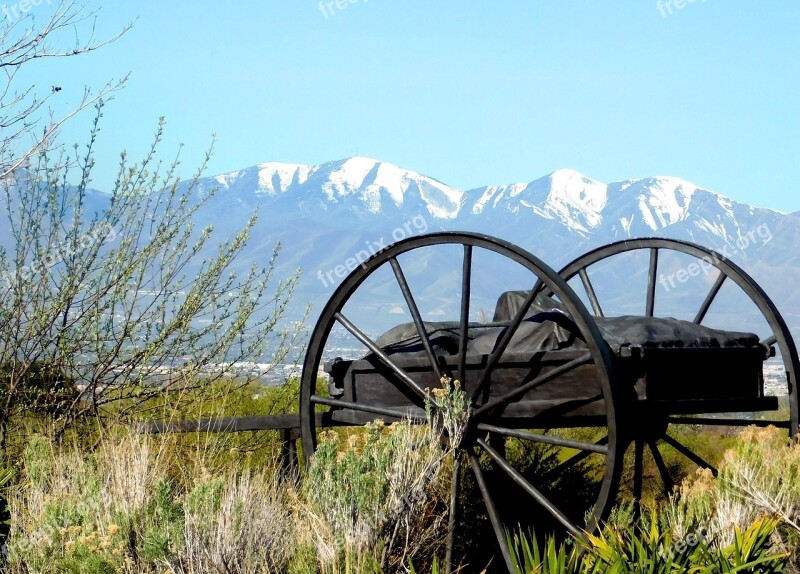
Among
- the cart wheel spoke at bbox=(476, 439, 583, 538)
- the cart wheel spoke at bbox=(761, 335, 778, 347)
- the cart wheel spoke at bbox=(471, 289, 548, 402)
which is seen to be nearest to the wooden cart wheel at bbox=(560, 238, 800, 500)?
the cart wheel spoke at bbox=(761, 335, 778, 347)

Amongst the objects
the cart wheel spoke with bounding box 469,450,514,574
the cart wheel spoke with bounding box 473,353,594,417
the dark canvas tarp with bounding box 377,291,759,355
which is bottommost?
the cart wheel spoke with bounding box 469,450,514,574

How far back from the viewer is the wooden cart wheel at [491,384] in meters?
5.09

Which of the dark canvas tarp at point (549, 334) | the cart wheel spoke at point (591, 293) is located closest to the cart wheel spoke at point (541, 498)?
the dark canvas tarp at point (549, 334)

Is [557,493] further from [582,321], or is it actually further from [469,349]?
[582,321]

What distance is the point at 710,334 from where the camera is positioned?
5.98 m

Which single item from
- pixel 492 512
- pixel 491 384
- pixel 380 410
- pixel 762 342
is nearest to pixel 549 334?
pixel 491 384

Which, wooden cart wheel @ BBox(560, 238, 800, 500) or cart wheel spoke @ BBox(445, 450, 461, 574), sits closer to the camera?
cart wheel spoke @ BBox(445, 450, 461, 574)

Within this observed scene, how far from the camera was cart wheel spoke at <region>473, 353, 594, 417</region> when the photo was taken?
523 cm

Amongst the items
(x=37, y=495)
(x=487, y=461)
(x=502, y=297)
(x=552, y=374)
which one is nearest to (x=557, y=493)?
(x=487, y=461)

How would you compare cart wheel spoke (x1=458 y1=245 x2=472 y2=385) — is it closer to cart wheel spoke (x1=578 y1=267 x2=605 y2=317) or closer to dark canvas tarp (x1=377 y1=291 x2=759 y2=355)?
dark canvas tarp (x1=377 y1=291 x2=759 y2=355)

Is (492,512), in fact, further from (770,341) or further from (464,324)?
(770,341)

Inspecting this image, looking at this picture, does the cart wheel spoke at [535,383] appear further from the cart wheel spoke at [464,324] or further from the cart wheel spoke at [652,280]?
the cart wheel spoke at [652,280]

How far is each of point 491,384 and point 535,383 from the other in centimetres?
41

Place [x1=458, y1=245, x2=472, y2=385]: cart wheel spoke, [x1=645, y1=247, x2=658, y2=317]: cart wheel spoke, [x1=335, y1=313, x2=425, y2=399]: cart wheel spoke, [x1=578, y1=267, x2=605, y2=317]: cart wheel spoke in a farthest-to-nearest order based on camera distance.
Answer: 1. [x1=578, y1=267, x2=605, y2=317]: cart wheel spoke
2. [x1=645, y1=247, x2=658, y2=317]: cart wheel spoke
3. [x1=335, y1=313, x2=425, y2=399]: cart wheel spoke
4. [x1=458, y1=245, x2=472, y2=385]: cart wheel spoke
